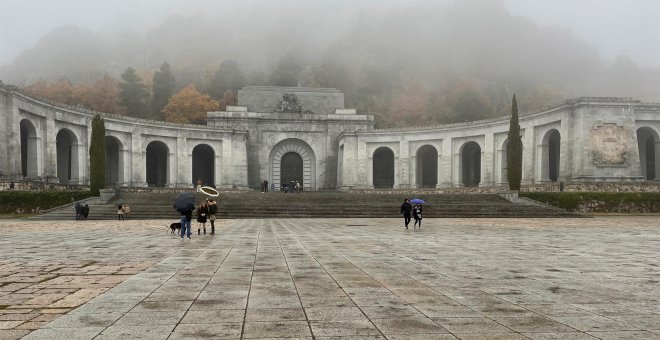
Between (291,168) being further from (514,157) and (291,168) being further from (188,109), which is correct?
(514,157)

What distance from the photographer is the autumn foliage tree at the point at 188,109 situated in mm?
70438

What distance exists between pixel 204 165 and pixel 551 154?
3600 centimetres

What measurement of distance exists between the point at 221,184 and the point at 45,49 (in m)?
128

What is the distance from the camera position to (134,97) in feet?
259

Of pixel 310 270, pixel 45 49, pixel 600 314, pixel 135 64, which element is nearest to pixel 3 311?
pixel 310 270

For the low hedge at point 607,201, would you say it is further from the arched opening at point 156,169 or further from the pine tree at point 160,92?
the pine tree at point 160,92

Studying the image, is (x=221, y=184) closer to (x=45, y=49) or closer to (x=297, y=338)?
(x=297, y=338)

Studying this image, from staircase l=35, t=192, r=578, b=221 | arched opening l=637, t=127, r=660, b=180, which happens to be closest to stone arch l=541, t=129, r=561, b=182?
arched opening l=637, t=127, r=660, b=180

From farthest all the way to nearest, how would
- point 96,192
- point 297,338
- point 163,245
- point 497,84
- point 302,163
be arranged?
1. point 497,84
2. point 302,163
3. point 96,192
4. point 163,245
5. point 297,338

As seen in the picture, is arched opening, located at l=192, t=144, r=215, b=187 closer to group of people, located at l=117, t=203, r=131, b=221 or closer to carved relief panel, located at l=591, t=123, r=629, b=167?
group of people, located at l=117, t=203, r=131, b=221

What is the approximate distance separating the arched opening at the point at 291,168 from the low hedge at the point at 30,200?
28940mm

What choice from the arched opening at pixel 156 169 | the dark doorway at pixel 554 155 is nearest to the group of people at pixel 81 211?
the arched opening at pixel 156 169

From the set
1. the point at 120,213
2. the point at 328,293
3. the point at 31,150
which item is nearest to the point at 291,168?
the point at 31,150

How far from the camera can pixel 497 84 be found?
376 ft
